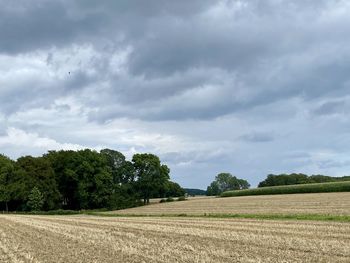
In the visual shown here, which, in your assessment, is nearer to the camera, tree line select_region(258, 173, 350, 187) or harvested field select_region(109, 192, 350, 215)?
harvested field select_region(109, 192, 350, 215)

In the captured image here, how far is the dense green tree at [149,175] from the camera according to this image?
11519 cm

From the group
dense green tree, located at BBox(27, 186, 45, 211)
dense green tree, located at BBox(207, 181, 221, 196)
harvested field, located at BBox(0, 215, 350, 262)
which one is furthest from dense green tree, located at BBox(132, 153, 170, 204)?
harvested field, located at BBox(0, 215, 350, 262)

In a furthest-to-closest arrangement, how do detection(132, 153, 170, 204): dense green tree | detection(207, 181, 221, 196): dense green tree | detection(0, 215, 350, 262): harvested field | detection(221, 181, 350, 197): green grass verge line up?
1. detection(207, 181, 221, 196): dense green tree
2. detection(132, 153, 170, 204): dense green tree
3. detection(221, 181, 350, 197): green grass verge
4. detection(0, 215, 350, 262): harvested field

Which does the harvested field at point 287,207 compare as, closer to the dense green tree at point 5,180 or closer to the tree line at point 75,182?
the tree line at point 75,182

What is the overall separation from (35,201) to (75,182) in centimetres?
1267

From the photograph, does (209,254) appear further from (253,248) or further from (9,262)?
(9,262)

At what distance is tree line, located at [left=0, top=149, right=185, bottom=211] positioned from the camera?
101938 millimetres

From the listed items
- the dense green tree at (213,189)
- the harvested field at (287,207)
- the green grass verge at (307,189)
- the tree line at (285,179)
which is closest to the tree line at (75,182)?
the green grass verge at (307,189)

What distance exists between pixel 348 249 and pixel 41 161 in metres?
98.5

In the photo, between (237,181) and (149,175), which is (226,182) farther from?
(149,175)

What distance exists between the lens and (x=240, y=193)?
114m

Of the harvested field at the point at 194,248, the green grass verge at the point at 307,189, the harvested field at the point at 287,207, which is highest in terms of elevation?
the green grass verge at the point at 307,189

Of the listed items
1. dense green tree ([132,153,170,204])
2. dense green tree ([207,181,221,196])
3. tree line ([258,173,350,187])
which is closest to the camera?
dense green tree ([132,153,170,204])

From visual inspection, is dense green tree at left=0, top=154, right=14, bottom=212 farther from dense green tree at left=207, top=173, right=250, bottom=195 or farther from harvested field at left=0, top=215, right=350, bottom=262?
dense green tree at left=207, top=173, right=250, bottom=195
